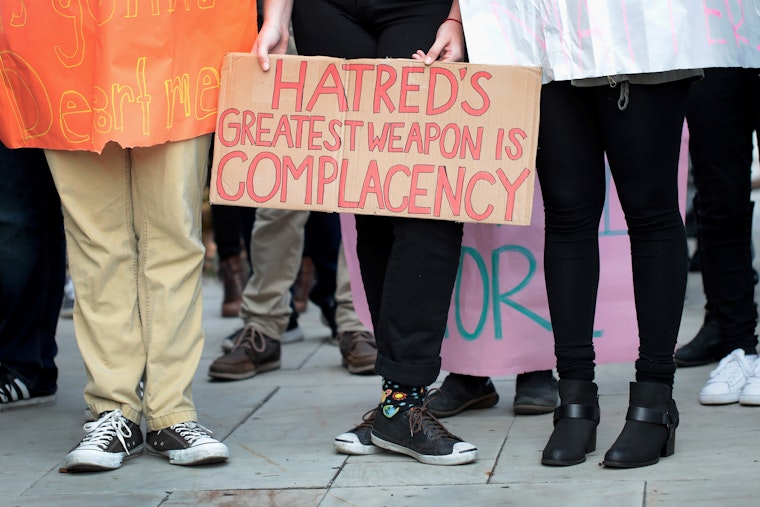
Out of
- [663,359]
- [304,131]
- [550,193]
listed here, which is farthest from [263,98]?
[663,359]

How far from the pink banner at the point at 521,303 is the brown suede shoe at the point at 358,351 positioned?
2.74 ft

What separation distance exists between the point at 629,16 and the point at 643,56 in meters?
0.10

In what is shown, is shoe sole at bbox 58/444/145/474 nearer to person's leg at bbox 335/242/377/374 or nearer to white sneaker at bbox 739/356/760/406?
person's leg at bbox 335/242/377/374

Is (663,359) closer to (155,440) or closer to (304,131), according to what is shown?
(304,131)

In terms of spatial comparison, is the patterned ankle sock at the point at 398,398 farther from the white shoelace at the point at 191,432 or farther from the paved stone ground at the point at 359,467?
the white shoelace at the point at 191,432

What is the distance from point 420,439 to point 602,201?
2.55 ft

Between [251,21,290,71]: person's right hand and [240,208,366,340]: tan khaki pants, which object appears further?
[240,208,366,340]: tan khaki pants

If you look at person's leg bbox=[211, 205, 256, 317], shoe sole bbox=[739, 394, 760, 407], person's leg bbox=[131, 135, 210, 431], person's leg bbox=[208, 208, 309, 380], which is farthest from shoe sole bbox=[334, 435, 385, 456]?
person's leg bbox=[211, 205, 256, 317]

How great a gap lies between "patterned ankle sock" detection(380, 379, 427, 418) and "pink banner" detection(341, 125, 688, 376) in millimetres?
480

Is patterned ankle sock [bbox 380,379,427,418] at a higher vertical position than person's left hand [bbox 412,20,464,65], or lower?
lower

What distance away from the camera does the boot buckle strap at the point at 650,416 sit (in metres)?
2.89

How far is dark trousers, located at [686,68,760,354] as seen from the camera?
143 inches

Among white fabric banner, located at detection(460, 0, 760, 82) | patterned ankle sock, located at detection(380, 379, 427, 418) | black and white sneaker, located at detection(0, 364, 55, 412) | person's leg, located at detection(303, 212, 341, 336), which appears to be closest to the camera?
white fabric banner, located at detection(460, 0, 760, 82)

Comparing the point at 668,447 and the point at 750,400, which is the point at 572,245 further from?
the point at 750,400
